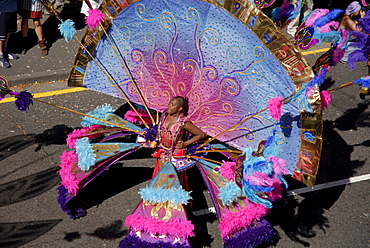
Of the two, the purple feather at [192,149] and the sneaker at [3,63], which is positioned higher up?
the sneaker at [3,63]

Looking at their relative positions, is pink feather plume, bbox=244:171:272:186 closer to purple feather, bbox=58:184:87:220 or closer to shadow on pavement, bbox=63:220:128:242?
shadow on pavement, bbox=63:220:128:242

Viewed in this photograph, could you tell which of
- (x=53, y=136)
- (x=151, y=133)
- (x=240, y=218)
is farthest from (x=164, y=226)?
(x=53, y=136)

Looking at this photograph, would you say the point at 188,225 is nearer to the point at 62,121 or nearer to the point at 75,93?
the point at 62,121

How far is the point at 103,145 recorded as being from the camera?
17.0 feet

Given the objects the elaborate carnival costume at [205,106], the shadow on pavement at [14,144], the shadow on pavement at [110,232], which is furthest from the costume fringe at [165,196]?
the shadow on pavement at [14,144]

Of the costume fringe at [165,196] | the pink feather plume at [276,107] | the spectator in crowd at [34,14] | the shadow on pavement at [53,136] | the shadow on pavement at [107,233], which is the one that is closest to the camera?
the pink feather plume at [276,107]

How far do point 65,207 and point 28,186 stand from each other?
0.80 m

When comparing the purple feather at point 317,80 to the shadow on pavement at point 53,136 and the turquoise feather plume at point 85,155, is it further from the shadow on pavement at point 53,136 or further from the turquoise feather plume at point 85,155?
the shadow on pavement at point 53,136

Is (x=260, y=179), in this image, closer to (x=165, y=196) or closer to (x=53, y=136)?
(x=165, y=196)

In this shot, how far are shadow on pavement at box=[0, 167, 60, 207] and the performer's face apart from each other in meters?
1.69

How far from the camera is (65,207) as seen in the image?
5.02 meters

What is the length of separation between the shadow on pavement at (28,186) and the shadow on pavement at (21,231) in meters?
0.41

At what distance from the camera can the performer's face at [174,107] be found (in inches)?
200

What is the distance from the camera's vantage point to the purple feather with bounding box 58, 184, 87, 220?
5.03 metres
